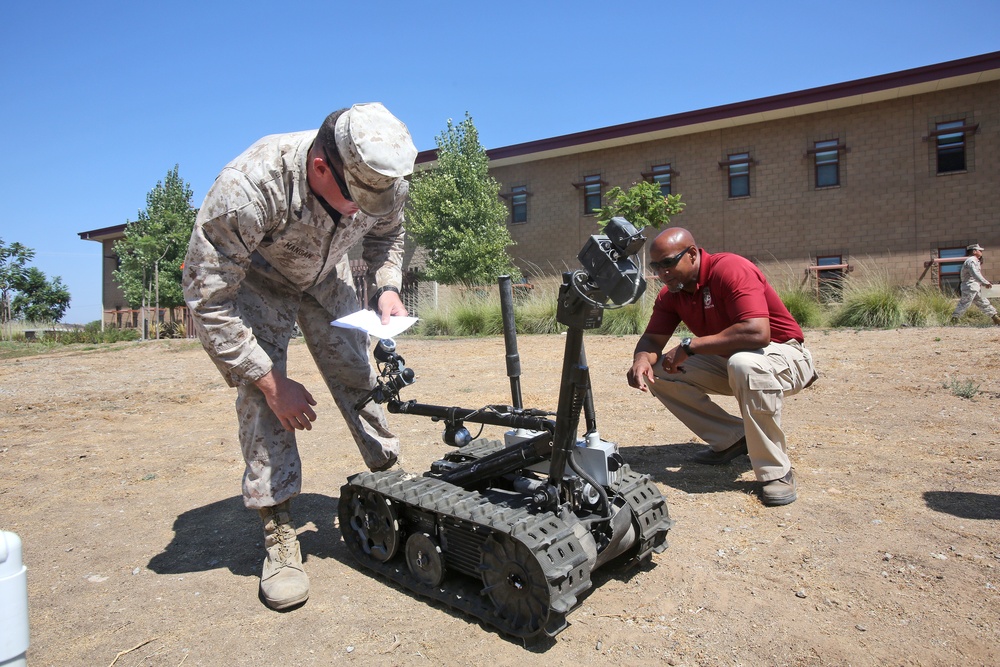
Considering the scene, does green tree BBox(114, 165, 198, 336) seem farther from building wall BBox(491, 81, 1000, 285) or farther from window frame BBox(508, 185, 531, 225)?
building wall BBox(491, 81, 1000, 285)

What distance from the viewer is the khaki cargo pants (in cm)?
370

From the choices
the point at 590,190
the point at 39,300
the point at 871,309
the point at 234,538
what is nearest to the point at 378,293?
the point at 234,538

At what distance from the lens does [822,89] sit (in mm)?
18391

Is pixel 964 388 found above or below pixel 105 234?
below

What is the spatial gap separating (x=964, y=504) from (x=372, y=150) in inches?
133

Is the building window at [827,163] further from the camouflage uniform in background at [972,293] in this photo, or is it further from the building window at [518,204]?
the building window at [518,204]

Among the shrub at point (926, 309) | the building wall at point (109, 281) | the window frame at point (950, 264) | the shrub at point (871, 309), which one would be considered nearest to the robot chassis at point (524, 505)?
the shrub at point (871, 309)

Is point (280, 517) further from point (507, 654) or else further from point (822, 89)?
point (822, 89)

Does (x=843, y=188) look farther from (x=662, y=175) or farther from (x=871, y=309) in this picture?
(x=871, y=309)

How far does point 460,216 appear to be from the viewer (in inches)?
866

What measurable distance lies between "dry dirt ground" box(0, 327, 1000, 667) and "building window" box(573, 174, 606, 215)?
17565mm

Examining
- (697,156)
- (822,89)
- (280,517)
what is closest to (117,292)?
(697,156)

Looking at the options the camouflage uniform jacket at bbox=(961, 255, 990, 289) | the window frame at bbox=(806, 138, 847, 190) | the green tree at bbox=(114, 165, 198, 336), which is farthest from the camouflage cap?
the green tree at bbox=(114, 165, 198, 336)

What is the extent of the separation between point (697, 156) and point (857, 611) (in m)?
20.9
